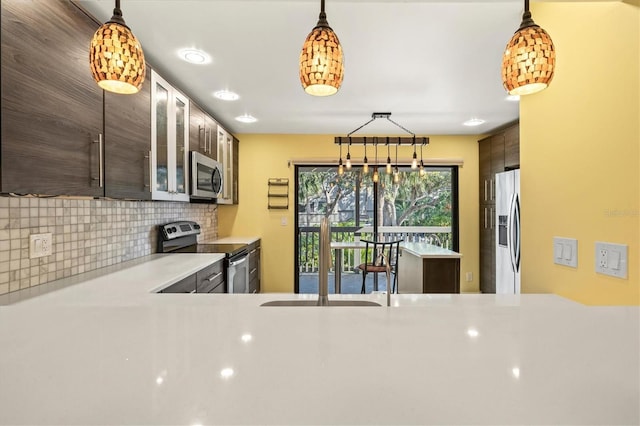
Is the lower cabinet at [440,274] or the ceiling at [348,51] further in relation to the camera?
the lower cabinet at [440,274]

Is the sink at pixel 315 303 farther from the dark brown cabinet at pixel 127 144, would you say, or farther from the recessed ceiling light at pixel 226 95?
the recessed ceiling light at pixel 226 95

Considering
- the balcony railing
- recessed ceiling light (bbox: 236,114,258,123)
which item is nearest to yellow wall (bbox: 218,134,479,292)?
the balcony railing

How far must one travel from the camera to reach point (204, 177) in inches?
118

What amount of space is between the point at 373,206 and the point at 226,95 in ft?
8.47

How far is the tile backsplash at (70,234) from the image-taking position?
1435 millimetres

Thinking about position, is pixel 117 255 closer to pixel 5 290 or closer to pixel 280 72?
pixel 5 290

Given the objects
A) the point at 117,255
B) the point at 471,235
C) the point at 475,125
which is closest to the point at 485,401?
the point at 117,255

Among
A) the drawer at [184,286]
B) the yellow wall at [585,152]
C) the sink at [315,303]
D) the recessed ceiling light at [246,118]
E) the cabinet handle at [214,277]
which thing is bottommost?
the cabinet handle at [214,277]

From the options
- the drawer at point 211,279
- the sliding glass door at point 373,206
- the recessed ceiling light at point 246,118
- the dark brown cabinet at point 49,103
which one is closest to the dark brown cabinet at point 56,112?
the dark brown cabinet at point 49,103

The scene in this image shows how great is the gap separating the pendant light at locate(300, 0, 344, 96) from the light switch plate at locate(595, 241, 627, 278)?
1101 millimetres

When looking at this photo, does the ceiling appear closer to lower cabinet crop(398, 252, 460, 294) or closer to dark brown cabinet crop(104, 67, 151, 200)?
dark brown cabinet crop(104, 67, 151, 200)

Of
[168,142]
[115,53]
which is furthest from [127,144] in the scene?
[115,53]

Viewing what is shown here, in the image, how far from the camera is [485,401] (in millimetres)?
492

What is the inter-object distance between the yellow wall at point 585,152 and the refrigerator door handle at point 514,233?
2.15m
